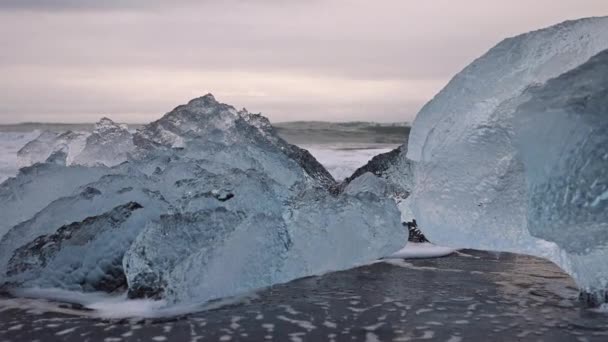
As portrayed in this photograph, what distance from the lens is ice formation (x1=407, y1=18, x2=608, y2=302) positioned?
2395 millimetres

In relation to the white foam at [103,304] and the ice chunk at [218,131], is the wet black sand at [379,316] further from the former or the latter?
the ice chunk at [218,131]

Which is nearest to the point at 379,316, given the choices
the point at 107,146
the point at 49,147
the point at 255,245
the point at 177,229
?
the point at 255,245

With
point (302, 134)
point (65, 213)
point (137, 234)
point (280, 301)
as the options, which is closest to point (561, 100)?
point (280, 301)

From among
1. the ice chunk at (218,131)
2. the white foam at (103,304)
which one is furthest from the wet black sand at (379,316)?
the ice chunk at (218,131)

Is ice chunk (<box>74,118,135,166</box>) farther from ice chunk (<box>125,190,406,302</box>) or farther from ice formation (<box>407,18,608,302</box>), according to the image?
ice formation (<box>407,18,608,302</box>)

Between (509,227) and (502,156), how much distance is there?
30cm

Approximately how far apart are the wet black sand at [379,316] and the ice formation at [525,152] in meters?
0.21

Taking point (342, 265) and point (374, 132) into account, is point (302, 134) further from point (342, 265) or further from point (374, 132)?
point (342, 265)

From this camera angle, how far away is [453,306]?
2.53 m

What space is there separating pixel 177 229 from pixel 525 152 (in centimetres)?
140

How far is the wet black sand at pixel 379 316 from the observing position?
2219 millimetres

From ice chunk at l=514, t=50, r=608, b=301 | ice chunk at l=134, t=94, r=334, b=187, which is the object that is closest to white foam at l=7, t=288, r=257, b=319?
ice chunk at l=514, t=50, r=608, b=301

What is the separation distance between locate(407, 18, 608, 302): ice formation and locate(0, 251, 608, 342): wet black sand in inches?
8.2

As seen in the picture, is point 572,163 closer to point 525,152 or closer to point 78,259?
point 525,152
